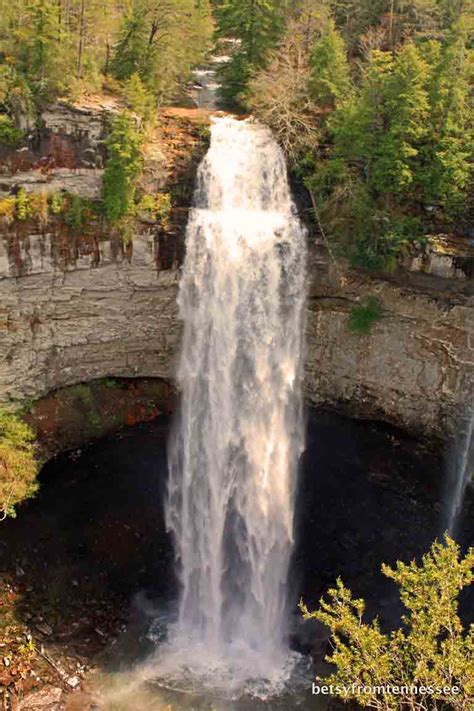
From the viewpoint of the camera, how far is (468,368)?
20.6m

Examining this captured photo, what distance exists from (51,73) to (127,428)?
42.4 feet

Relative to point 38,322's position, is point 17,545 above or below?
below

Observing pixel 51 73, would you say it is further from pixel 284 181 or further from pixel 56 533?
pixel 56 533

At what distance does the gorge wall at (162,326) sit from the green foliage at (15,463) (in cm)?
107

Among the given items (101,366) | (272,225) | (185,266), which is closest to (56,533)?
(101,366)

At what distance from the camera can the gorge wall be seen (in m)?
20.3

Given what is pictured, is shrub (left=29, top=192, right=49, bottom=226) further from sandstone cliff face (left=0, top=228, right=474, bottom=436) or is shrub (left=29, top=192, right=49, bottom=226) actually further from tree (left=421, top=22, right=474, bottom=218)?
tree (left=421, top=22, right=474, bottom=218)

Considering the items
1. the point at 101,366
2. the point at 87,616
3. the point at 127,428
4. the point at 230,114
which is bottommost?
the point at 87,616

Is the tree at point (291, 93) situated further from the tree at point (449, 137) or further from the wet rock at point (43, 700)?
→ the wet rock at point (43, 700)

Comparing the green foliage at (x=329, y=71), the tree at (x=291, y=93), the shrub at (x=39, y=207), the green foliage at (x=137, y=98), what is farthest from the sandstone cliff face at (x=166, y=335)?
the green foliage at (x=329, y=71)

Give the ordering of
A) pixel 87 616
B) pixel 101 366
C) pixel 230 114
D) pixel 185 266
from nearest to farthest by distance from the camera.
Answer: pixel 87 616
pixel 185 266
pixel 101 366
pixel 230 114

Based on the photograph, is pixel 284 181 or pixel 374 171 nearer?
pixel 374 171

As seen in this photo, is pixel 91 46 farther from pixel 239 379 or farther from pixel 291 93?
pixel 239 379

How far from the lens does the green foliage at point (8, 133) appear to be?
62.4 ft
